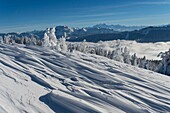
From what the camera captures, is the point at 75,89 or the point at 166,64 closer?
the point at 75,89

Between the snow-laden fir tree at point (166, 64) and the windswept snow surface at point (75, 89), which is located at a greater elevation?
the windswept snow surface at point (75, 89)

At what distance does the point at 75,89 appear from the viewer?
52.0ft

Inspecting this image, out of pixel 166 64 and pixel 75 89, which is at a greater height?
pixel 75 89

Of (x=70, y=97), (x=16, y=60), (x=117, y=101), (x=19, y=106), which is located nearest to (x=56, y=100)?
(x=70, y=97)

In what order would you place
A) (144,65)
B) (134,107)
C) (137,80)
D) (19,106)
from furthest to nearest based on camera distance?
(144,65) < (137,80) < (134,107) < (19,106)

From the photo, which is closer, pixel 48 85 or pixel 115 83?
pixel 48 85

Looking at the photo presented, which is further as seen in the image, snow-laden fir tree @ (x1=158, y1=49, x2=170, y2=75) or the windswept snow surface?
snow-laden fir tree @ (x1=158, y1=49, x2=170, y2=75)

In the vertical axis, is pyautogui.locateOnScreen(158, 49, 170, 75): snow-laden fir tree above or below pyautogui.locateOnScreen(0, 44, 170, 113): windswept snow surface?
below

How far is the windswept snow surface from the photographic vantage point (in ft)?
43.2

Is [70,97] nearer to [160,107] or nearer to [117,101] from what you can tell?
[117,101]

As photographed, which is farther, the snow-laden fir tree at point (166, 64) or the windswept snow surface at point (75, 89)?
the snow-laden fir tree at point (166, 64)

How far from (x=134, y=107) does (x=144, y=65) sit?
66875mm

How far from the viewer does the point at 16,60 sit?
75.9 ft

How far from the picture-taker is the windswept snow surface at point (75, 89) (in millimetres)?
13180
